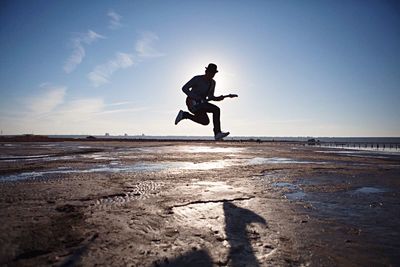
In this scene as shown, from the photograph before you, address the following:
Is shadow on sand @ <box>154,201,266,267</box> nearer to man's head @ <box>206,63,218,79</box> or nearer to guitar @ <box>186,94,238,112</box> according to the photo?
guitar @ <box>186,94,238,112</box>

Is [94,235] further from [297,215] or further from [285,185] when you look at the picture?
[285,185]

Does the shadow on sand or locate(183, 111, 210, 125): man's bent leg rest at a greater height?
locate(183, 111, 210, 125): man's bent leg

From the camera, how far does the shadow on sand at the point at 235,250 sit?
2189 mm

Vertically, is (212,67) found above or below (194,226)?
above

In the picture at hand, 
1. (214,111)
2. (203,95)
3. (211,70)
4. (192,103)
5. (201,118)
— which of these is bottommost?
(201,118)

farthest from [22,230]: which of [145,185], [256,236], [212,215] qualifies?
[145,185]

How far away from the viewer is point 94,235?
2738mm

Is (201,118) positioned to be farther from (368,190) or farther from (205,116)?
(368,190)

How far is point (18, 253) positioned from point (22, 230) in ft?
1.97

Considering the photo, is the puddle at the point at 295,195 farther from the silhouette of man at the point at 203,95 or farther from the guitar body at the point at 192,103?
the guitar body at the point at 192,103

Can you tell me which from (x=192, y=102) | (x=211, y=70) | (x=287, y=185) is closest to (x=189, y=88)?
(x=192, y=102)

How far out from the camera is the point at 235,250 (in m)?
2.45

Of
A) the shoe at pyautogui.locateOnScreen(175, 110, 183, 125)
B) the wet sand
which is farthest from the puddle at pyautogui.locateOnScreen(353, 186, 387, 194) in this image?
the shoe at pyautogui.locateOnScreen(175, 110, 183, 125)

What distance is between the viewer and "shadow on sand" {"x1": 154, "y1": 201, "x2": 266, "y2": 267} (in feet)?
7.18
